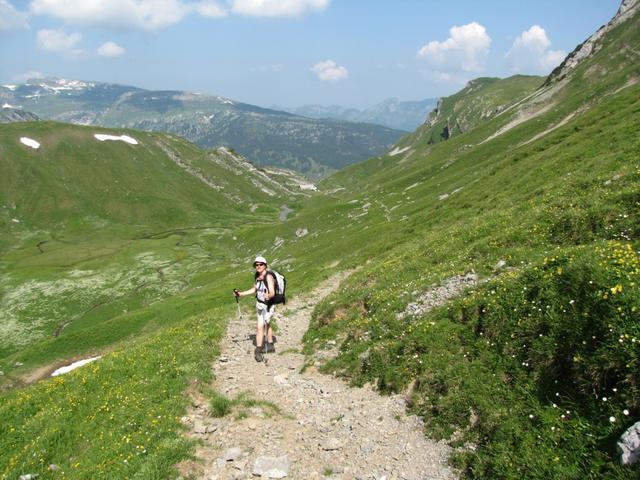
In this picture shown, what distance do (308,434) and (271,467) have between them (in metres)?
2.08

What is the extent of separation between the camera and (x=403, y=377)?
50.4ft

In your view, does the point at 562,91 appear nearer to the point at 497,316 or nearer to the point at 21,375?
the point at 497,316

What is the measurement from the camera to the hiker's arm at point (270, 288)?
20203 millimetres

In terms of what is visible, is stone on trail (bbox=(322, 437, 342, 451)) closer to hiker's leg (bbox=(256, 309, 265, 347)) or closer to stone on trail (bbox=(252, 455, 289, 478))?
stone on trail (bbox=(252, 455, 289, 478))

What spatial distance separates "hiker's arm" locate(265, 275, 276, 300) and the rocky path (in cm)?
371

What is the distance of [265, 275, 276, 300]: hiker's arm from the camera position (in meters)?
20.2

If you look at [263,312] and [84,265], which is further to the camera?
[84,265]

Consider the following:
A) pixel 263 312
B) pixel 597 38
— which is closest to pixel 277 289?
pixel 263 312

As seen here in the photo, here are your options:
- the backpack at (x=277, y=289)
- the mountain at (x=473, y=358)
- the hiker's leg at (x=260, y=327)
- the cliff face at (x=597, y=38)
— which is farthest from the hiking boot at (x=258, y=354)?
the cliff face at (x=597, y=38)

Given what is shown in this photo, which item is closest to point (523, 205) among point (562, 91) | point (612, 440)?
point (612, 440)

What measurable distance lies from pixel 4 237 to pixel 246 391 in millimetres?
189393

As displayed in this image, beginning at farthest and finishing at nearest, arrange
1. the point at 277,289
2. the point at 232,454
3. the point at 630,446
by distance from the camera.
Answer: the point at 277,289 → the point at 232,454 → the point at 630,446

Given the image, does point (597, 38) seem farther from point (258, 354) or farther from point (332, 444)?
point (332, 444)

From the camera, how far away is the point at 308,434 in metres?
13.6
